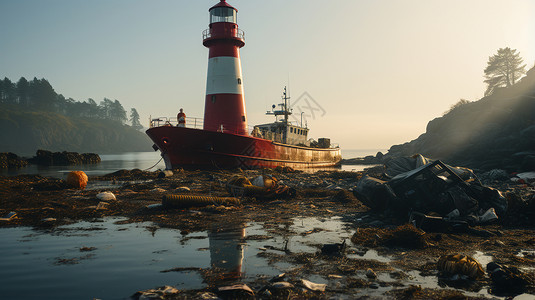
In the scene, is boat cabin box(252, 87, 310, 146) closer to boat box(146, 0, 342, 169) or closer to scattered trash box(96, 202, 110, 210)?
boat box(146, 0, 342, 169)

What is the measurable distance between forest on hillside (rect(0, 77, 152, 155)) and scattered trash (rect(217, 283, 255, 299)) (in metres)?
107

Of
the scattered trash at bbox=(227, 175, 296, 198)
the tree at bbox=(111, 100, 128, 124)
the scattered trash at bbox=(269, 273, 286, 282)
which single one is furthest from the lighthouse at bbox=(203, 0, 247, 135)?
the tree at bbox=(111, 100, 128, 124)

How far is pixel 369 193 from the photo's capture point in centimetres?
712

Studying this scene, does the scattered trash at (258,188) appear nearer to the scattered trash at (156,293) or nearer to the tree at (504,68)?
the scattered trash at (156,293)

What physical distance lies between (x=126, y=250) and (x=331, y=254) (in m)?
3.19

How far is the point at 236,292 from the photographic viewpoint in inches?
122

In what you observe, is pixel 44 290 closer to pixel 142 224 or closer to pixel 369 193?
pixel 142 224

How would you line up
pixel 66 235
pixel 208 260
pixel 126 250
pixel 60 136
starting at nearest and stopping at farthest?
pixel 208 260
pixel 126 250
pixel 66 235
pixel 60 136

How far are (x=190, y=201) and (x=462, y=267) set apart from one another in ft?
20.8

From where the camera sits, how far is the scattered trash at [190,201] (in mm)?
7770

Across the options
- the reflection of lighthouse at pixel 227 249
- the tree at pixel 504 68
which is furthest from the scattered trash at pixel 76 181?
the tree at pixel 504 68

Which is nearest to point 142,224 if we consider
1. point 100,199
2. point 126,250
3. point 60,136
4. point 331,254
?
point 126,250

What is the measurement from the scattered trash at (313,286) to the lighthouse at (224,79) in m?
18.3

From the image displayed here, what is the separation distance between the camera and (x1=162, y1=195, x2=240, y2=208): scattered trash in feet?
25.5
